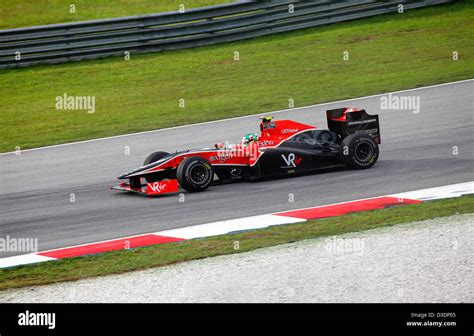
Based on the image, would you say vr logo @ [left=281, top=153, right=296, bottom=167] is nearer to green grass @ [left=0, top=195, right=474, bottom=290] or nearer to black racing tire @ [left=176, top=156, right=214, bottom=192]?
black racing tire @ [left=176, top=156, right=214, bottom=192]

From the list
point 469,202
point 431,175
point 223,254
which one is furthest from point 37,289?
point 431,175

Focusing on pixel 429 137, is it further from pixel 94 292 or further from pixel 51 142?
pixel 94 292

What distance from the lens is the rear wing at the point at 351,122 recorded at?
46.4ft

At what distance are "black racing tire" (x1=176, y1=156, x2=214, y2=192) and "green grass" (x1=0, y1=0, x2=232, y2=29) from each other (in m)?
14.7

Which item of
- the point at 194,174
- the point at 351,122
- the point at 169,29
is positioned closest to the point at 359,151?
the point at 351,122

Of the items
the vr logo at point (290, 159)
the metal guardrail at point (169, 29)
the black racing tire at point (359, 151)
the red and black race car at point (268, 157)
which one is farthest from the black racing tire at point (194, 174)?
the metal guardrail at point (169, 29)

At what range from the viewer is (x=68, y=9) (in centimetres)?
2761

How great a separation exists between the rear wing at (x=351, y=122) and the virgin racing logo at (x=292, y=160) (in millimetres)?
1014

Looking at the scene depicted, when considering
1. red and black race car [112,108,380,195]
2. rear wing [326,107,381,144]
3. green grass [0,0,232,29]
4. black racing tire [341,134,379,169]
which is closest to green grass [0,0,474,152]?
green grass [0,0,232,29]

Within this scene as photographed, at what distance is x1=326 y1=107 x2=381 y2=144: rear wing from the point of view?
46.4ft

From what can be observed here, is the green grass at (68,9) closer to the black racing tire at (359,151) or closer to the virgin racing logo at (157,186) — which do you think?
the black racing tire at (359,151)

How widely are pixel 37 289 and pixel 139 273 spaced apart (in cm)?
110

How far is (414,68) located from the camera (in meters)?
21.8

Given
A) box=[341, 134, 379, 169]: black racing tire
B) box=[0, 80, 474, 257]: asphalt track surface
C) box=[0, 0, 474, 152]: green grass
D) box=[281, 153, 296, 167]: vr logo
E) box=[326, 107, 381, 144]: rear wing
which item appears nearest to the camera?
box=[0, 80, 474, 257]: asphalt track surface
